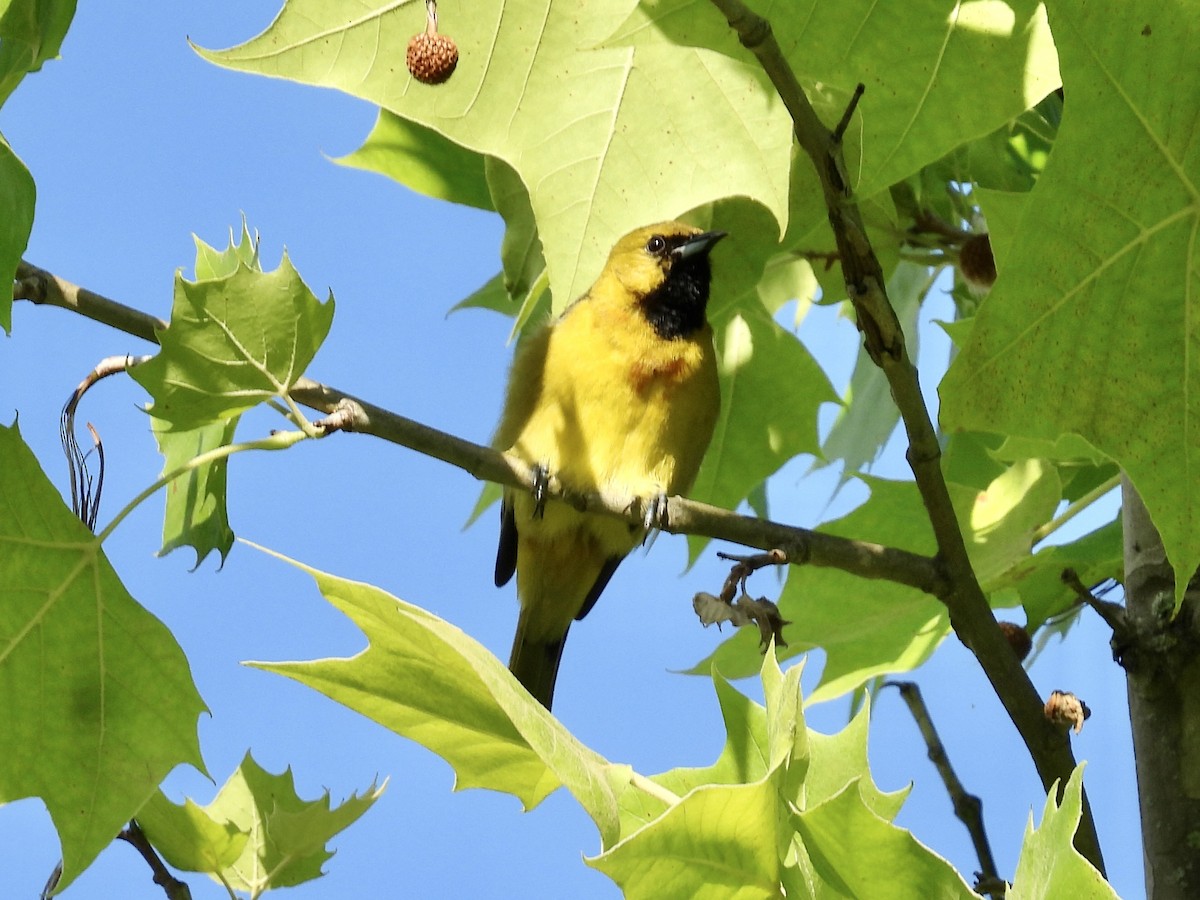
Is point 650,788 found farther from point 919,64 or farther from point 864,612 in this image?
point 864,612

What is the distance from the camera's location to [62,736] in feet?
6.50

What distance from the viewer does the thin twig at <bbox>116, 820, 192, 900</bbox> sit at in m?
2.00

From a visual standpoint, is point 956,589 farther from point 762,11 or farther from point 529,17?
point 529,17

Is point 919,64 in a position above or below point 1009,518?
above

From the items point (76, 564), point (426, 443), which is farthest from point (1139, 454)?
point (76, 564)

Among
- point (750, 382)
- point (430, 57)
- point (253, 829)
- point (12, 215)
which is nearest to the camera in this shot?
point (12, 215)

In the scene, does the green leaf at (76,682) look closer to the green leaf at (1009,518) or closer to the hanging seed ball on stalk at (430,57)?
the hanging seed ball on stalk at (430,57)

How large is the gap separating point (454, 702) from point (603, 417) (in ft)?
5.70

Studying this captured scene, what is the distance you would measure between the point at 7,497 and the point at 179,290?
44 cm

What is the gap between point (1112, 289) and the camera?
1.73 metres

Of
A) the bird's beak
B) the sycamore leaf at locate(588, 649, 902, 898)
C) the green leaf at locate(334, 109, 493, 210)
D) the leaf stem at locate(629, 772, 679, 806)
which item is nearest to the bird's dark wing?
the bird's beak

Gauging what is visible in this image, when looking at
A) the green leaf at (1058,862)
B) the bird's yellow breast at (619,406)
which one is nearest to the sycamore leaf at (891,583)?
the bird's yellow breast at (619,406)

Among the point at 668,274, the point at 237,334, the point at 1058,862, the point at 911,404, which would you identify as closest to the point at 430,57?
the point at 237,334

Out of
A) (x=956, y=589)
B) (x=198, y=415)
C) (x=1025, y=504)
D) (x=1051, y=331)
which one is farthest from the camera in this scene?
(x=1025, y=504)
